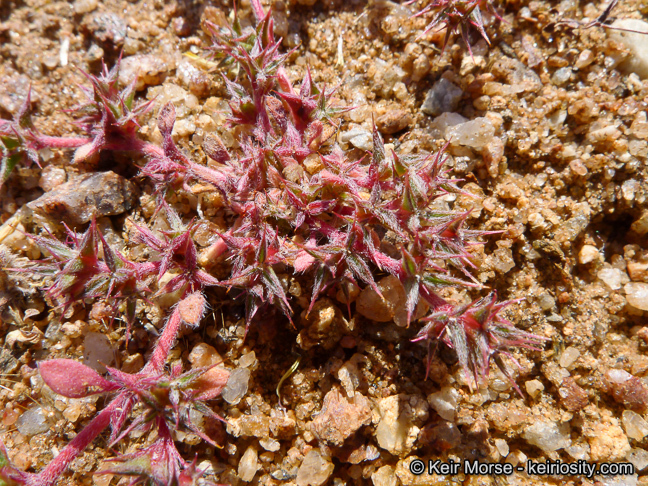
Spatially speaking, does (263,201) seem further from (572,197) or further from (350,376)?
(572,197)

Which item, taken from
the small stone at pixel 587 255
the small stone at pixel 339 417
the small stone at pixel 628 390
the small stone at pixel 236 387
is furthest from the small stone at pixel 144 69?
the small stone at pixel 628 390

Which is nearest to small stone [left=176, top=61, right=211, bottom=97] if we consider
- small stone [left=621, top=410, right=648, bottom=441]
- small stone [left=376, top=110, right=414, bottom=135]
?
small stone [left=376, top=110, right=414, bottom=135]

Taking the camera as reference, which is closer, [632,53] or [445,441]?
[445,441]

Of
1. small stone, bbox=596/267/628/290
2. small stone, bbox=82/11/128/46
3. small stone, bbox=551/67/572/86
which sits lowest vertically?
small stone, bbox=596/267/628/290

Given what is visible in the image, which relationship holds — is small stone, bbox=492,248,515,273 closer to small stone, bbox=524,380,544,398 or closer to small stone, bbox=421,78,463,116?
small stone, bbox=524,380,544,398

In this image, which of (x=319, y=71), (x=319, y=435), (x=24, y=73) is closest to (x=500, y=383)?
(x=319, y=435)

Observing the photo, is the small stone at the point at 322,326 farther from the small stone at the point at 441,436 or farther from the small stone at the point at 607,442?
the small stone at the point at 607,442
